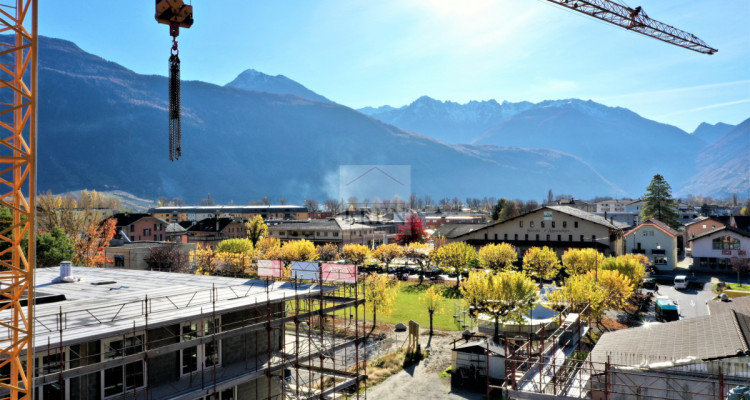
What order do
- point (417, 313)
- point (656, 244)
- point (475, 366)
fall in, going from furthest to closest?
point (656, 244), point (417, 313), point (475, 366)

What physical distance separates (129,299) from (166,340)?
343cm

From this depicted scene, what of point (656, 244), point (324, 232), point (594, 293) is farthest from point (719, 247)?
point (324, 232)

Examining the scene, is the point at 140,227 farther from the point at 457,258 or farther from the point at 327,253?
the point at 457,258

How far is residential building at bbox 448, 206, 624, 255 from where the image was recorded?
6681 cm

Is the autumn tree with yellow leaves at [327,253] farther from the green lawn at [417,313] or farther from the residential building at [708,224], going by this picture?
the residential building at [708,224]

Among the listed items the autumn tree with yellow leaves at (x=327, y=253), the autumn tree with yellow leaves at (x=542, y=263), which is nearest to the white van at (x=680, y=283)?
the autumn tree with yellow leaves at (x=542, y=263)

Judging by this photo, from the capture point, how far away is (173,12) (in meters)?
26.1

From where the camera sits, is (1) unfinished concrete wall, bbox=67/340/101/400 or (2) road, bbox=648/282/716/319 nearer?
(1) unfinished concrete wall, bbox=67/340/101/400

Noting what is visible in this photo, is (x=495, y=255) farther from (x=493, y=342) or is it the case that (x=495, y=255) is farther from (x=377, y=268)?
(x=493, y=342)

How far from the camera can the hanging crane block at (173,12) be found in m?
25.9

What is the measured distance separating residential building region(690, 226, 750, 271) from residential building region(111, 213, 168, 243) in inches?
3376

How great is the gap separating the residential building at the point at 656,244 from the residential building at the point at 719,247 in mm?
2703

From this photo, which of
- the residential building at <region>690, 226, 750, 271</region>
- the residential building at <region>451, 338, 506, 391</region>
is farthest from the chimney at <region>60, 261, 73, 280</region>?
Result: the residential building at <region>690, 226, 750, 271</region>

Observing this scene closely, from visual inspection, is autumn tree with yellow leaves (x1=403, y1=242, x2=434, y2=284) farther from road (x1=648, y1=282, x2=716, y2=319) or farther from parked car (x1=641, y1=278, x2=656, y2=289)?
road (x1=648, y1=282, x2=716, y2=319)
